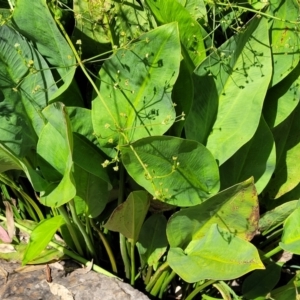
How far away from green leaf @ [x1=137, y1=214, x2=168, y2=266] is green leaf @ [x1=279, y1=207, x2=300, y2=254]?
0.23 m

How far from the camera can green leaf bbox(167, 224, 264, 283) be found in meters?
0.80

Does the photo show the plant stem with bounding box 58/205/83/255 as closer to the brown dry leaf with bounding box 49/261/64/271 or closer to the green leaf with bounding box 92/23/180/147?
the brown dry leaf with bounding box 49/261/64/271

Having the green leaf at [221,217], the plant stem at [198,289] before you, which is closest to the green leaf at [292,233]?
the green leaf at [221,217]

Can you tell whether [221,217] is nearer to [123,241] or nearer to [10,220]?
[123,241]

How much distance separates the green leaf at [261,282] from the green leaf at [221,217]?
0.18 m

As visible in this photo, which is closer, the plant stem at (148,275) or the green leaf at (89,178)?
the green leaf at (89,178)

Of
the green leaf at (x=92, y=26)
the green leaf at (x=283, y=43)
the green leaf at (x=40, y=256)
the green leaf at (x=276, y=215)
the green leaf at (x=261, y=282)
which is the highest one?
the green leaf at (x=92, y=26)

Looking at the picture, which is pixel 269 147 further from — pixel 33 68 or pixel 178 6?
pixel 33 68

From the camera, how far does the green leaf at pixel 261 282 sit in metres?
1.00

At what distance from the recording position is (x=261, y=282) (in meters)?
1.01

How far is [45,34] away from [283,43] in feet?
1.30

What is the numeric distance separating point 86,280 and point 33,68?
0.41m

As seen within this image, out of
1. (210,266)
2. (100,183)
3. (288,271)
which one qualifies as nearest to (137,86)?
(100,183)

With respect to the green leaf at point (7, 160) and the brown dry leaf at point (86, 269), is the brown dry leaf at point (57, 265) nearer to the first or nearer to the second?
the brown dry leaf at point (86, 269)
